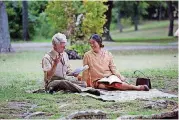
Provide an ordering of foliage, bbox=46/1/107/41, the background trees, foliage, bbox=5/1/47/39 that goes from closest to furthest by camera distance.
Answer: foliage, bbox=46/1/107/41 < the background trees < foliage, bbox=5/1/47/39

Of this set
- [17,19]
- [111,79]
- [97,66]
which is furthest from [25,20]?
[111,79]

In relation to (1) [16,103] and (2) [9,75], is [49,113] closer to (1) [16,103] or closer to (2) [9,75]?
(1) [16,103]

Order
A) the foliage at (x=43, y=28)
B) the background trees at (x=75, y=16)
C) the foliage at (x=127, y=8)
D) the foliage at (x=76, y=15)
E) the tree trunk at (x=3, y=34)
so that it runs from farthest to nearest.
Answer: the foliage at (x=127, y=8)
the foliage at (x=43, y=28)
the tree trunk at (x=3, y=34)
the background trees at (x=75, y=16)
the foliage at (x=76, y=15)

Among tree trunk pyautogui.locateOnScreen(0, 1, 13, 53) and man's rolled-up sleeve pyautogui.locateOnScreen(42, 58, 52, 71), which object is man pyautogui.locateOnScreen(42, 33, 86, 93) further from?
tree trunk pyautogui.locateOnScreen(0, 1, 13, 53)

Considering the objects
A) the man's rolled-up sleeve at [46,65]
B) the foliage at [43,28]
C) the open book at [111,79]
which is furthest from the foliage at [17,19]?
the man's rolled-up sleeve at [46,65]

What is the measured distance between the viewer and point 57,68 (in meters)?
9.05

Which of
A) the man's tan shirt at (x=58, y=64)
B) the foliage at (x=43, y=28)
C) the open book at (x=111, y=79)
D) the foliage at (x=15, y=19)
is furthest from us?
the foliage at (x=43, y=28)

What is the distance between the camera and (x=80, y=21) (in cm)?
1995

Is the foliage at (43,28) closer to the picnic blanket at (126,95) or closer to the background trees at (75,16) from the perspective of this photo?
the background trees at (75,16)

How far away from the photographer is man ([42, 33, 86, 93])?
893 centimetres

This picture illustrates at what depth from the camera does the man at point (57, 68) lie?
8.93 m

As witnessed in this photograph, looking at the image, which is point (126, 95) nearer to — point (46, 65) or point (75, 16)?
point (46, 65)

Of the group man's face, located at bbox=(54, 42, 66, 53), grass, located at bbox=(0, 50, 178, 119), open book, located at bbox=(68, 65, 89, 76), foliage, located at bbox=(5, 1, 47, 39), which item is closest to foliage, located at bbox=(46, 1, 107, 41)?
grass, located at bbox=(0, 50, 178, 119)

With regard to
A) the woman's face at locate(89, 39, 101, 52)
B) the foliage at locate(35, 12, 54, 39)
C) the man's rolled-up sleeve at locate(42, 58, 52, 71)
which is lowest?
the foliage at locate(35, 12, 54, 39)
